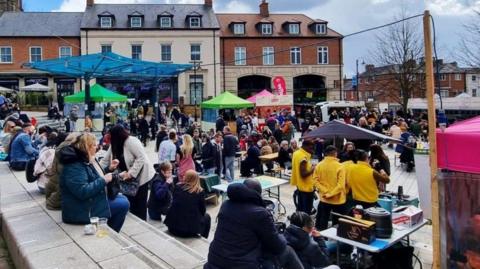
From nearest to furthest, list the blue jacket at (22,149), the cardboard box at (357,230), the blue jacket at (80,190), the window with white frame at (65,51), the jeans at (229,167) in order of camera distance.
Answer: the blue jacket at (80,190) → the cardboard box at (357,230) → the blue jacket at (22,149) → the jeans at (229,167) → the window with white frame at (65,51)

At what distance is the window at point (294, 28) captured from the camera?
1699 inches

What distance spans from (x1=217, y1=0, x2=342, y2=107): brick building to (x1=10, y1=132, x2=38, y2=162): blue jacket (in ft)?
106

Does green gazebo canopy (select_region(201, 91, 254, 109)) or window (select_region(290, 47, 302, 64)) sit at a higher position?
window (select_region(290, 47, 302, 64))

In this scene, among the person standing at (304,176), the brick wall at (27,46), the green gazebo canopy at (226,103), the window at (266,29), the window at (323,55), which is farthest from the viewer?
Result: the window at (323,55)

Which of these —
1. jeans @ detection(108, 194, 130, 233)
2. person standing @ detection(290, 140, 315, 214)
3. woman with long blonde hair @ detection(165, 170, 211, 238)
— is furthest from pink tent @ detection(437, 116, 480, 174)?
jeans @ detection(108, 194, 130, 233)

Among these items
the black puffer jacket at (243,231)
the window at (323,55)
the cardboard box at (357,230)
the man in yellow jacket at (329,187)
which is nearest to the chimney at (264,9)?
the window at (323,55)

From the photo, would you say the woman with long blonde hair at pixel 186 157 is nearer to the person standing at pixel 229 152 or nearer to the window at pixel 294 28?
the person standing at pixel 229 152

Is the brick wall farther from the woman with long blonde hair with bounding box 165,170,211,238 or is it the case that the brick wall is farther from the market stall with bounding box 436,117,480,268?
the market stall with bounding box 436,117,480,268

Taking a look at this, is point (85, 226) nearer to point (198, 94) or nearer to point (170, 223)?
point (170, 223)

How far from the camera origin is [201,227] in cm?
667

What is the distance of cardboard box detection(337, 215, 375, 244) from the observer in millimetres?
5461

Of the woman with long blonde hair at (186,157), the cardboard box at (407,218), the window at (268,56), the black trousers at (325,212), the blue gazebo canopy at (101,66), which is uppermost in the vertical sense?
the window at (268,56)

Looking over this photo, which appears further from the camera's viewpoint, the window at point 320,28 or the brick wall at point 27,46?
the window at point 320,28

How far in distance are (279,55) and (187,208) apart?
3750 centimetres
